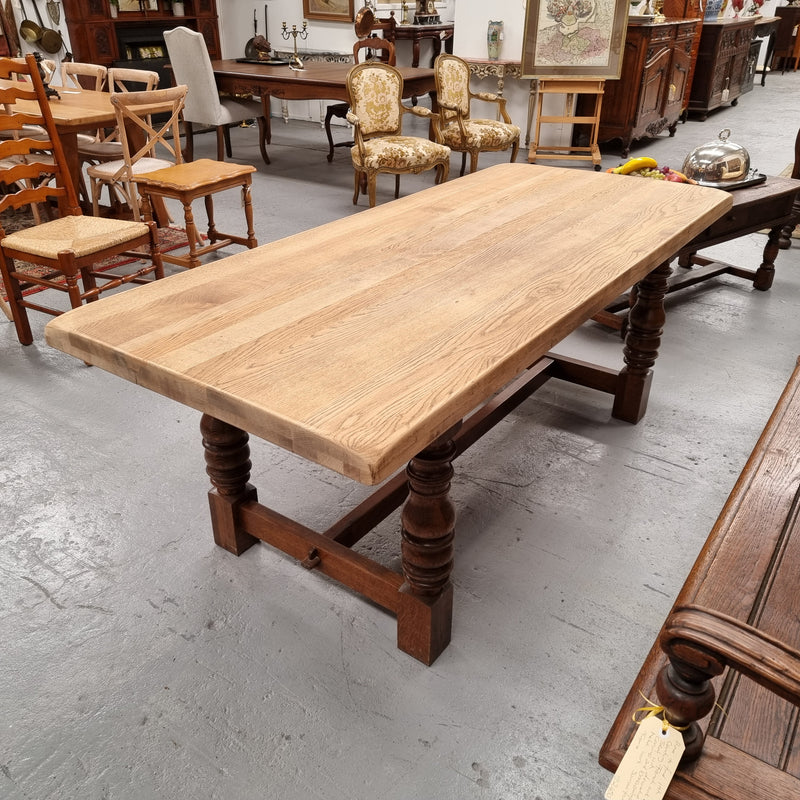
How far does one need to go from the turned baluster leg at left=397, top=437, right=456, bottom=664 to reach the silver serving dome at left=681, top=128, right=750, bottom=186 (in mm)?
2454

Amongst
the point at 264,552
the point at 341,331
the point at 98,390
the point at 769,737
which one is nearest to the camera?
the point at 769,737

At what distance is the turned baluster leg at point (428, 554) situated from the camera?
1394 millimetres

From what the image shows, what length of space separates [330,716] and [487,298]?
0.93 metres

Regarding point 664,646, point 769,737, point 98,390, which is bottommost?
point 98,390

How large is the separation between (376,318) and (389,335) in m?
0.08

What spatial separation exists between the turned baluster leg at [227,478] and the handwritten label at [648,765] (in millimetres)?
1109

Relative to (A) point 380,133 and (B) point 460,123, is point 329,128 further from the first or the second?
(B) point 460,123

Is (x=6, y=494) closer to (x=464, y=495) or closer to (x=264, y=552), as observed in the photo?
(x=264, y=552)

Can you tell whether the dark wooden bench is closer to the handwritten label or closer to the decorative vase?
the handwritten label

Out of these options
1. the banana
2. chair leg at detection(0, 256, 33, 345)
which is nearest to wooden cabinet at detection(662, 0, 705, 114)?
the banana

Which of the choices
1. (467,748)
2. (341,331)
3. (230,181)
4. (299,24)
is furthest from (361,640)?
(299,24)

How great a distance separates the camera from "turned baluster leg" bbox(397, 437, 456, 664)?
139 centimetres

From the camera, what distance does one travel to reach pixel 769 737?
1.02 metres

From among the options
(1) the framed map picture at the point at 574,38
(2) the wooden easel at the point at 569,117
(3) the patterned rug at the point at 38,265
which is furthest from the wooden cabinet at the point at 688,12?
(3) the patterned rug at the point at 38,265
